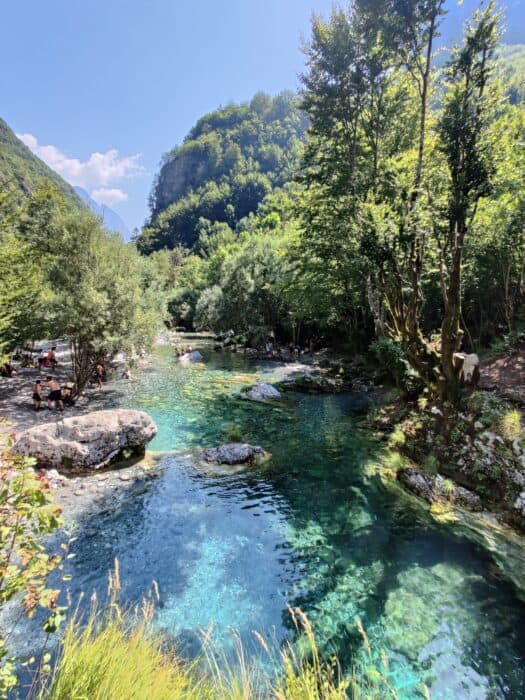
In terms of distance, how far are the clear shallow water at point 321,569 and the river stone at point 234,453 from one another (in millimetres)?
796

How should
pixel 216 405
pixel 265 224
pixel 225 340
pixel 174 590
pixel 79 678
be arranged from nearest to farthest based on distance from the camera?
pixel 79 678 → pixel 174 590 → pixel 216 405 → pixel 225 340 → pixel 265 224

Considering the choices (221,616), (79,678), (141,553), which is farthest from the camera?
(141,553)

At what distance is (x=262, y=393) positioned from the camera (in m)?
21.6

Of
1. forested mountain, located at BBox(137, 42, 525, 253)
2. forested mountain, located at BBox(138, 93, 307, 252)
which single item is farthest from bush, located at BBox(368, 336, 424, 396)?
forested mountain, located at BBox(137, 42, 525, 253)

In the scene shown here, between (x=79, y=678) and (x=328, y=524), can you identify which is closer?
(x=79, y=678)

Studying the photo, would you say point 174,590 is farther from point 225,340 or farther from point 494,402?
point 225,340

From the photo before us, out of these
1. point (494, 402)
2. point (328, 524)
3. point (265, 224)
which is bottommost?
point (328, 524)

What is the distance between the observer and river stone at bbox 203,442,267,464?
12.5m

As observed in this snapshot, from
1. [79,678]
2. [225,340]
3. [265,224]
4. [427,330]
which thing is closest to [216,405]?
[79,678]

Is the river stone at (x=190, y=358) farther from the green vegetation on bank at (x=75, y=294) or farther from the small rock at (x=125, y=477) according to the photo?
the small rock at (x=125, y=477)

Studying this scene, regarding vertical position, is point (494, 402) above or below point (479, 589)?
above

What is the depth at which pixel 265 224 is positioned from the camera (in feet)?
324

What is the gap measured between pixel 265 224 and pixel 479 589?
329ft

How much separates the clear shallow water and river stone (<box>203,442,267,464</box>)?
796 mm
